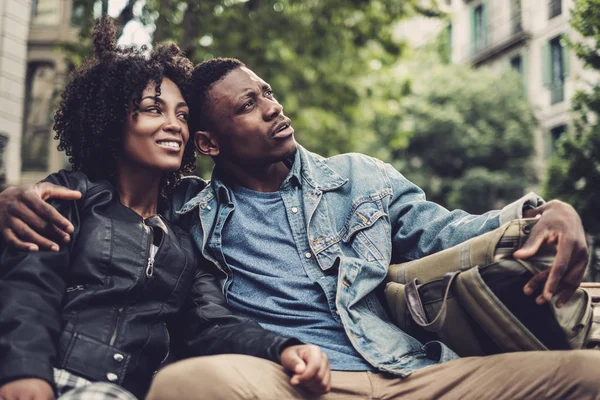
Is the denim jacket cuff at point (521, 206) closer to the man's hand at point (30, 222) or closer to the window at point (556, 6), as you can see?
the man's hand at point (30, 222)

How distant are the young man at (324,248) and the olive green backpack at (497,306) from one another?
0.18 feet

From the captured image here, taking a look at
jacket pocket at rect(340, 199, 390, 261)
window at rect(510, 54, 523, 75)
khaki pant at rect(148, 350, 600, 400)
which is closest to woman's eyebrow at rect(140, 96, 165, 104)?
jacket pocket at rect(340, 199, 390, 261)

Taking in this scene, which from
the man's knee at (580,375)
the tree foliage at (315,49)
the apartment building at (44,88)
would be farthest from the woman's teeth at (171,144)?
the apartment building at (44,88)

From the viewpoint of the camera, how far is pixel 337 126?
12719 mm

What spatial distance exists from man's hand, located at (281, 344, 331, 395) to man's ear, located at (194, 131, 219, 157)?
1.35 metres

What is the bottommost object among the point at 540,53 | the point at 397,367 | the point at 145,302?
the point at 397,367

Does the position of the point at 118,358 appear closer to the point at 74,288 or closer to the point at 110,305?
the point at 110,305

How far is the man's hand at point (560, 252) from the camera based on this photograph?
8.38ft

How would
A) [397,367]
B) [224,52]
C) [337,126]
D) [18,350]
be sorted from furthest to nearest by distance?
1. [337,126]
2. [224,52]
3. [397,367]
4. [18,350]

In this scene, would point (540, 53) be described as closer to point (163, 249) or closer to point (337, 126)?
point (337, 126)

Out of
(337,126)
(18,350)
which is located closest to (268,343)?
(18,350)

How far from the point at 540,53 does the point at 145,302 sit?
2784 centimetres

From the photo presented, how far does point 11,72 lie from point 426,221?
711 centimetres

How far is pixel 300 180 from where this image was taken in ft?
11.2
